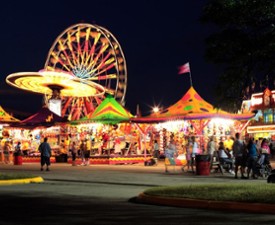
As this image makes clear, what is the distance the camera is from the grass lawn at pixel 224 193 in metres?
12.0

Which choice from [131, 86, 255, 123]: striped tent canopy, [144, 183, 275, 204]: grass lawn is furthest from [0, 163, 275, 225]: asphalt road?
[131, 86, 255, 123]: striped tent canopy

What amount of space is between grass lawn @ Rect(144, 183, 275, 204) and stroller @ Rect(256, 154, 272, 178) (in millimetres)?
6417

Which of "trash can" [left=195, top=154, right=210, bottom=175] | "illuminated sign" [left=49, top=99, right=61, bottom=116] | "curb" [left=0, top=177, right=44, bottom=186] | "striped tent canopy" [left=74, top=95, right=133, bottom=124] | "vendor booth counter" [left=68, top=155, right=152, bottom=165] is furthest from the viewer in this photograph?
"illuminated sign" [left=49, top=99, right=61, bottom=116]

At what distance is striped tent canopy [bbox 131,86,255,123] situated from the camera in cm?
3098

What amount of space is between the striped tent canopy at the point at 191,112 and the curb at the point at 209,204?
18078mm

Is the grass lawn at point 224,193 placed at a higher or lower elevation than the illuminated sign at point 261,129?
lower

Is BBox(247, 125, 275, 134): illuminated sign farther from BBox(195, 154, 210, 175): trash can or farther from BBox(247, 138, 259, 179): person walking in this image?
BBox(247, 138, 259, 179): person walking

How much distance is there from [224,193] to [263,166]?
848 centimetres

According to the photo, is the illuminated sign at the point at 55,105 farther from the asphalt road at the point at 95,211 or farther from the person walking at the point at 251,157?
the asphalt road at the point at 95,211

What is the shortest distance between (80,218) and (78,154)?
93.4 ft

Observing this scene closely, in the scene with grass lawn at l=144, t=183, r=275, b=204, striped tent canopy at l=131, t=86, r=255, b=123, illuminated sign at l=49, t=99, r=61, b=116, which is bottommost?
grass lawn at l=144, t=183, r=275, b=204

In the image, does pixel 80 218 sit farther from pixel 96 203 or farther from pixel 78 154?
pixel 78 154

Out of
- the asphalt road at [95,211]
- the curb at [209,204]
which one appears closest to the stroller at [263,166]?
the asphalt road at [95,211]

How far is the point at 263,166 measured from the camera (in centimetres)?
2095
